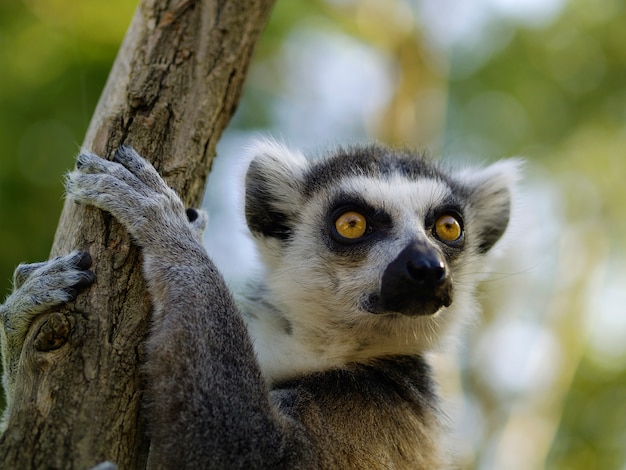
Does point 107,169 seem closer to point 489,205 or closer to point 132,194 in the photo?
point 132,194

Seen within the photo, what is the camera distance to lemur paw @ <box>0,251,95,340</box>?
3852mm

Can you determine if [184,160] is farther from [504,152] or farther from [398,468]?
[504,152]

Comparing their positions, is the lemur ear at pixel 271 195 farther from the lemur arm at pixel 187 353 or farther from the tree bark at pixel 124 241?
the lemur arm at pixel 187 353

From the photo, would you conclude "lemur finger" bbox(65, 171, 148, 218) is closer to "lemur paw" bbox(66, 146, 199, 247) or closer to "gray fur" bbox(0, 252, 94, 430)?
"lemur paw" bbox(66, 146, 199, 247)

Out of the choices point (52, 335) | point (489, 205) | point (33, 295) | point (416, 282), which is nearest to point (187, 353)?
point (52, 335)

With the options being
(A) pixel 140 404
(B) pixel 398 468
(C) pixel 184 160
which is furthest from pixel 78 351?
(B) pixel 398 468

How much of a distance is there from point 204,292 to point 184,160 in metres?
0.95

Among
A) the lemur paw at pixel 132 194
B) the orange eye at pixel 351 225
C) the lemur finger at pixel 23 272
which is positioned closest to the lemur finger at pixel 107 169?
the lemur paw at pixel 132 194

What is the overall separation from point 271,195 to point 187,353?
6.87 feet

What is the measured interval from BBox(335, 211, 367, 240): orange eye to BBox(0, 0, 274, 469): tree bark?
1.17 metres

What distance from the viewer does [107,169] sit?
→ 167 inches

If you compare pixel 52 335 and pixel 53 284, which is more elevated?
pixel 53 284

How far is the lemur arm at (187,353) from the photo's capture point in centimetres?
395

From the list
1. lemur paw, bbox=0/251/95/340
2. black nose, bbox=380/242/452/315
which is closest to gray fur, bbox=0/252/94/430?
lemur paw, bbox=0/251/95/340
